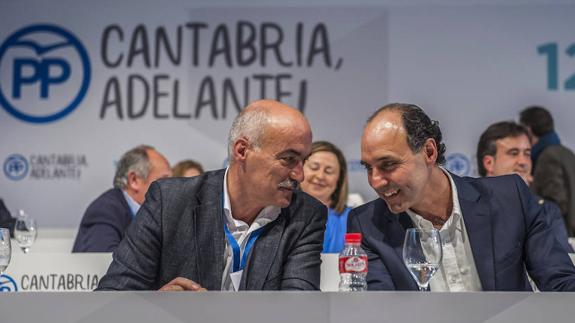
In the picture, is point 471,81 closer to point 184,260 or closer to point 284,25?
point 284,25

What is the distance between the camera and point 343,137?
23.6 feet

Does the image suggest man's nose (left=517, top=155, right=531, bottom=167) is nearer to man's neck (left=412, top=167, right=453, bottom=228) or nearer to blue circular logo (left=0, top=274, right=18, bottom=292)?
man's neck (left=412, top=167, right=453, bottom=228)

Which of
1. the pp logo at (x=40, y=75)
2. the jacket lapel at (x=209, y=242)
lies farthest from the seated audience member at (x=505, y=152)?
the pp logo at (x=40, y=75)

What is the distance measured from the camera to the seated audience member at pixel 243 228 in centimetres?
303

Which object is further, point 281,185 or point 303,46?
point 303,46

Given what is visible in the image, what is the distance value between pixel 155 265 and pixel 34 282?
1.10 metres

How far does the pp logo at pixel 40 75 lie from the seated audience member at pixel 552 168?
3.68 metres

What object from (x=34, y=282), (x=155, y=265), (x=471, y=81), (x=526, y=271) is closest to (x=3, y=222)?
(x=34, y=282)

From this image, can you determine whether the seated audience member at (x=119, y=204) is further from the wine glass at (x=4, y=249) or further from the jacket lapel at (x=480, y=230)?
the jacket lapel at (x=480, y=230)

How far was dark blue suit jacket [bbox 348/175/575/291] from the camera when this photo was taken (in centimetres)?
293

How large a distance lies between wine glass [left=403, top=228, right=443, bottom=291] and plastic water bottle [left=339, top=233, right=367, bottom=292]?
5.5 inches

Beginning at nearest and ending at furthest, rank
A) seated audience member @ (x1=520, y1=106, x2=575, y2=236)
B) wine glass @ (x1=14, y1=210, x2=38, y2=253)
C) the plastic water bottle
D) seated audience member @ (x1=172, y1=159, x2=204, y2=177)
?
1. the plastic water bottle
2. wine glass @ (x1=14, y1=210, x2=38, y2=253)
3. seated audience member @ (x1=520, y1=106, x2=575, y2=236)
4. seated audience member @ (x1=172, y1=159, x2=204, y2=177)

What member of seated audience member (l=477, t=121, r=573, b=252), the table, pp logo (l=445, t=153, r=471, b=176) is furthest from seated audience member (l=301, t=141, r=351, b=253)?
the table

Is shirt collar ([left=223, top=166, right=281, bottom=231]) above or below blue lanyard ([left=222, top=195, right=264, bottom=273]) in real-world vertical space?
above
